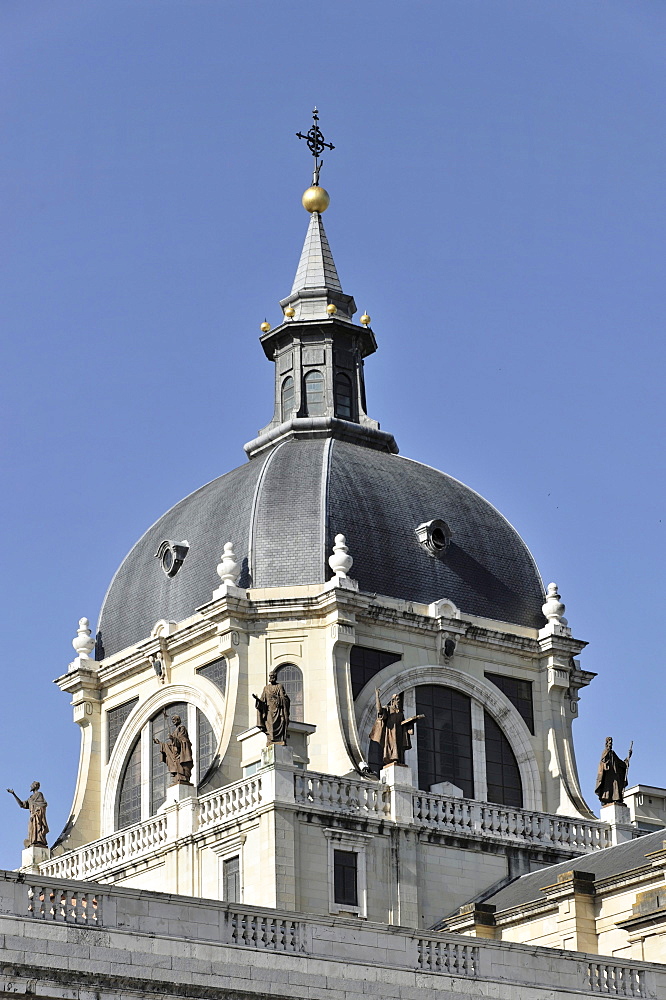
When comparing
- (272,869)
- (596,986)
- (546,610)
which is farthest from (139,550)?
(596,986)

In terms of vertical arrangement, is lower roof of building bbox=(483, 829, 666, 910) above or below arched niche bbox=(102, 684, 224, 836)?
below

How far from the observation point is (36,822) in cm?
6906

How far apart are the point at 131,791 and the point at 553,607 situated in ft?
50.0

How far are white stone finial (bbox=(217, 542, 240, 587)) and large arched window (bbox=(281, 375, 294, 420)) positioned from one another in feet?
28.9

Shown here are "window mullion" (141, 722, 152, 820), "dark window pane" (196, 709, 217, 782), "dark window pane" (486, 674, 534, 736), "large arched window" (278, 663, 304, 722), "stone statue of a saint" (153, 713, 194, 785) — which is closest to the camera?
"stone statue of a saint" (153, 713, 194, 785)

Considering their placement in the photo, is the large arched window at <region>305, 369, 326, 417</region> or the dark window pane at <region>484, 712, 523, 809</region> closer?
the dark window pane at <region>484, 712, 523, 809</region>

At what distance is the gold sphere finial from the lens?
260 ft

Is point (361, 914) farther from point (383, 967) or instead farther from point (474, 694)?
point (383, 967)

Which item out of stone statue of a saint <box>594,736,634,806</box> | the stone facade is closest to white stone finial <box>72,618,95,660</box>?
the stone facade

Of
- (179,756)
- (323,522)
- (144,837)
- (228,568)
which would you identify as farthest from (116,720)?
(323,522)

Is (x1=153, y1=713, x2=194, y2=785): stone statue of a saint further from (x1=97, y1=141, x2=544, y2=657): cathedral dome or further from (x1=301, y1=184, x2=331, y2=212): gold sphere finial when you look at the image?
(x1=301, y1=184, x2=331, y2=212): gold sphere finial

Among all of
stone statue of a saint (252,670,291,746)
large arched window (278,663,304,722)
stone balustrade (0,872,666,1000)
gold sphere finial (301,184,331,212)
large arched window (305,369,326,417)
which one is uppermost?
gold sphere finial (301,184,331,212)

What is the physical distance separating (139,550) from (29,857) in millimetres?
11260

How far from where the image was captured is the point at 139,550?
72875 mm
